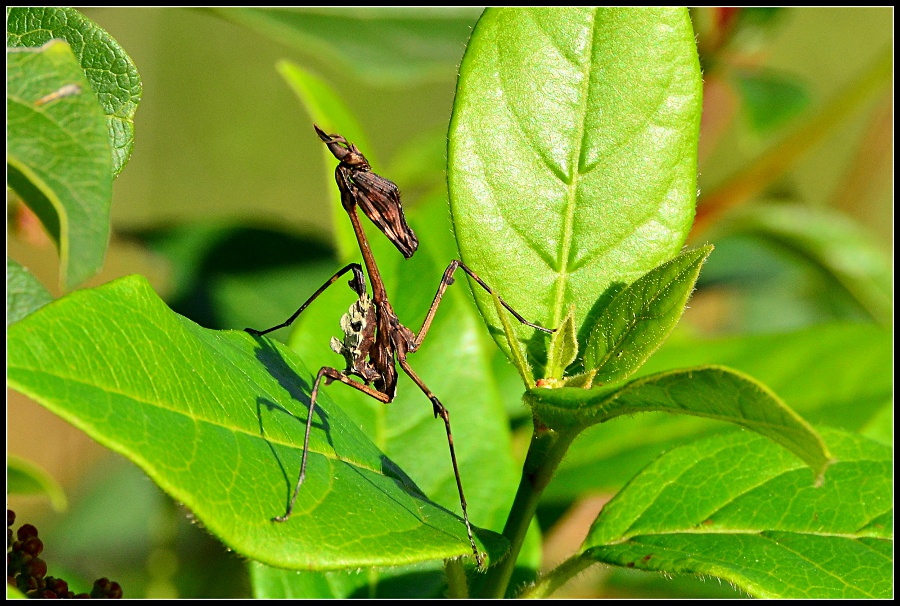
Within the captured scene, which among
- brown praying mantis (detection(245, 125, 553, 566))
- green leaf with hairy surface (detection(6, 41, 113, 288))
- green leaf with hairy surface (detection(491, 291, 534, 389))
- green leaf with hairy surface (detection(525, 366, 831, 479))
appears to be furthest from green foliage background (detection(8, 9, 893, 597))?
green leaf with hairy surface (detection(6, 41, 113, 288))

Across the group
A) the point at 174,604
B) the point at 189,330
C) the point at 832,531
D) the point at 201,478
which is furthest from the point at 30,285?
the point at 832,531

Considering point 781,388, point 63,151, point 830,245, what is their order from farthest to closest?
point 830,245
point 781,388
point 63,151

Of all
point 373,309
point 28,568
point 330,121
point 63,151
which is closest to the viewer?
point 63,151

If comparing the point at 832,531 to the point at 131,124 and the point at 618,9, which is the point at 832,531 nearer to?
the point at 618,9

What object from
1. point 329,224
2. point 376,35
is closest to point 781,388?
point 376,35

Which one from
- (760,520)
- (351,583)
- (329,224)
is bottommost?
(351,583)

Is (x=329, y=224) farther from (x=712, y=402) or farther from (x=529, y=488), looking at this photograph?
(x=712, y=402)

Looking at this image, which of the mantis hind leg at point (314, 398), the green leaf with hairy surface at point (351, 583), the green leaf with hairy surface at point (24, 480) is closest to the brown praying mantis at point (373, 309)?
the mantis hind leg at point (314, 398)

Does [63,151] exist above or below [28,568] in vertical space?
above

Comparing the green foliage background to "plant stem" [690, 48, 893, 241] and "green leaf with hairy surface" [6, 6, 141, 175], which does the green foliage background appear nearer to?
"plant stem" [690, 48, 893, 241]
